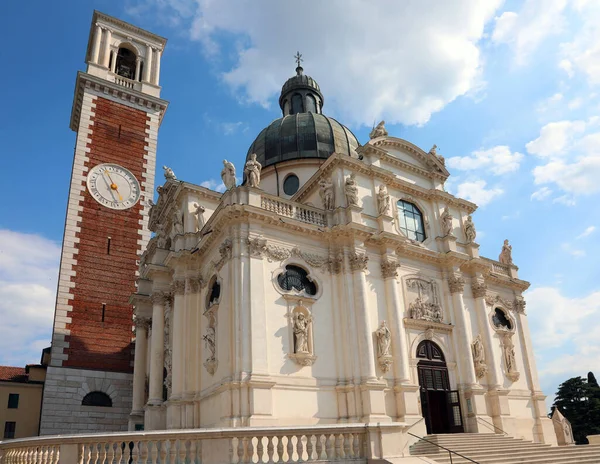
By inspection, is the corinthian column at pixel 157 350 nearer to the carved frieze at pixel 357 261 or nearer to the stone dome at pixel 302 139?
the carved frieze at pixel 357 261

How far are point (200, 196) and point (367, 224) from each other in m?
7.68

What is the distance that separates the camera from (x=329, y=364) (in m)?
18.4

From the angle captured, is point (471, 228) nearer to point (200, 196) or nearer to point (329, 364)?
point (329, 364)

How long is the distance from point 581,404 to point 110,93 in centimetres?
4227

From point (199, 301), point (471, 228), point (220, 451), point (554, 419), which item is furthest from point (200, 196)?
point (554, 419)

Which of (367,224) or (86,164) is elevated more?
(86,164)

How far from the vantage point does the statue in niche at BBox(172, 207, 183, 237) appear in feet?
72.8

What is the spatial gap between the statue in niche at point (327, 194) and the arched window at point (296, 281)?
342 cm

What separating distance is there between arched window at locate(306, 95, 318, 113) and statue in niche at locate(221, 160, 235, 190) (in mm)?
13641

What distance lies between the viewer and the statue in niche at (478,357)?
21.9 meters

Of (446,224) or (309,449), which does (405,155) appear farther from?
(309,449)

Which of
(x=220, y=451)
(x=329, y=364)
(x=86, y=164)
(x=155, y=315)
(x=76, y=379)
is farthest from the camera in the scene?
(x=86, y=164)

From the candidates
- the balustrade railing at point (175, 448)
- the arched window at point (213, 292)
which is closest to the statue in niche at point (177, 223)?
the arched window at point (213, 292)

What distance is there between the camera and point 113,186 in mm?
28672
